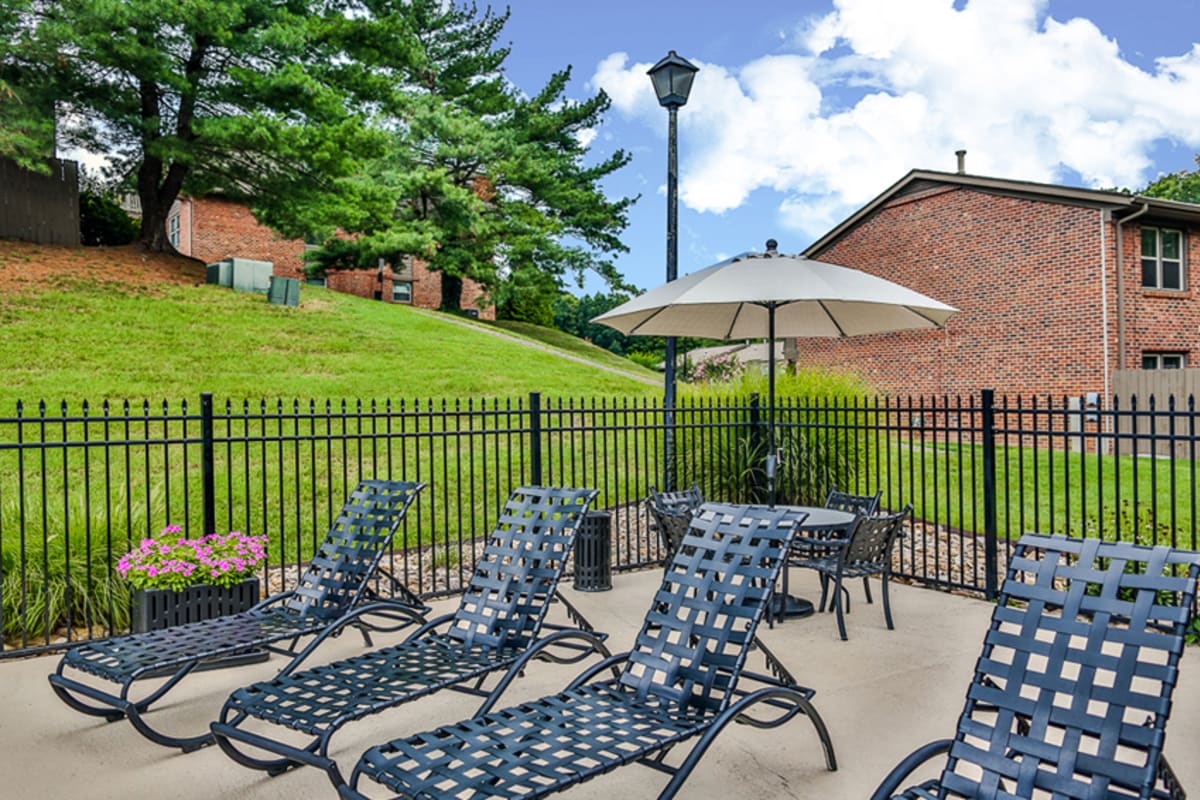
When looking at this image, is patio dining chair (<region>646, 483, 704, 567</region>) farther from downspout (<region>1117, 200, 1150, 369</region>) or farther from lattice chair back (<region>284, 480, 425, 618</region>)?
downspout (<region>1117, 200, 1150, 369</region>)

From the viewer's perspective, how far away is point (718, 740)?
3.81 meters

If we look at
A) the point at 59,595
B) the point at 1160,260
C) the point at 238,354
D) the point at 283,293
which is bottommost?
the point at 59,595

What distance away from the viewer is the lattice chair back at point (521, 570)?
4207 mm

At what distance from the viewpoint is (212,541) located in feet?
18.0

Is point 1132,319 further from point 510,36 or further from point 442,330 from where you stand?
point 510,36

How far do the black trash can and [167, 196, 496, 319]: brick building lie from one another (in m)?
25.1

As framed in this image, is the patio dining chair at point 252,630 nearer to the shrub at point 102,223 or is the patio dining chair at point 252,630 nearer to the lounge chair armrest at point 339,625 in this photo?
the lounge chair armrest at point 339,625

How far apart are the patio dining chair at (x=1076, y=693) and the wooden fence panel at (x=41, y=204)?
23927 mm

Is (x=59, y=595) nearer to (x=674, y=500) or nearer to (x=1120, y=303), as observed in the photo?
(x=674, y=500)

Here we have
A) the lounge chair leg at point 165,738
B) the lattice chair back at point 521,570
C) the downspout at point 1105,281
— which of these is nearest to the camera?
the lounge chair leg at point 165,738

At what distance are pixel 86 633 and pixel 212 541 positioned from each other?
3.64ft

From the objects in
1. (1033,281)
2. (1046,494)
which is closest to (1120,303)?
(1033,281)

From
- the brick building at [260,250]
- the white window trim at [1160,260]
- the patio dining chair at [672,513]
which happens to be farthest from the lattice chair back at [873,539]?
the brick building at [260,250]

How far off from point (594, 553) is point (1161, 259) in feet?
58.1
